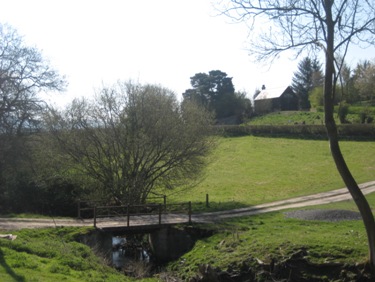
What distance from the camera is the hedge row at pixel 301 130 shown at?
57.2 meters

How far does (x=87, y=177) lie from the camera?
29.1m

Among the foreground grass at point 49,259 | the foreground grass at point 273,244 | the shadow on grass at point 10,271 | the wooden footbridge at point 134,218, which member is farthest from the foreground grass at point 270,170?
the shadow on grass at point 10,271

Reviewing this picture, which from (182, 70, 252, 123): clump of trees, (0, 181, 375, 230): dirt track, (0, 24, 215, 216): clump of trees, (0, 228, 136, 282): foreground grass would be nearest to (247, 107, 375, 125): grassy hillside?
(182, 70, 252, 123): clump of trees

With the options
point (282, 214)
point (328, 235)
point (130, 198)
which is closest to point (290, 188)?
point (282, 214)

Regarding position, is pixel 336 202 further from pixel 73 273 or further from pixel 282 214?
pixel 73 273

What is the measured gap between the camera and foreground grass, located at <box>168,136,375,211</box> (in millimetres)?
35438

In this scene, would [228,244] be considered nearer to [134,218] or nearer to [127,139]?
[134,218]

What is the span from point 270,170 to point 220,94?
43.3 metres

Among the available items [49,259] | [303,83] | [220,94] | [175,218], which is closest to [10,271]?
[49,259]

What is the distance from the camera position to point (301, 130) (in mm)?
61469

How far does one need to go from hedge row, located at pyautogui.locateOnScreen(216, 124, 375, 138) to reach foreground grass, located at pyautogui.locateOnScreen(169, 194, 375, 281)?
32158mm

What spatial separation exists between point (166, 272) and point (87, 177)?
12.6 m

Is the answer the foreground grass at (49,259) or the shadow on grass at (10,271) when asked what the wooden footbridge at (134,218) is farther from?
the shadow on grass at (10,271)

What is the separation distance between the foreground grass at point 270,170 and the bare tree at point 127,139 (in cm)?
379
